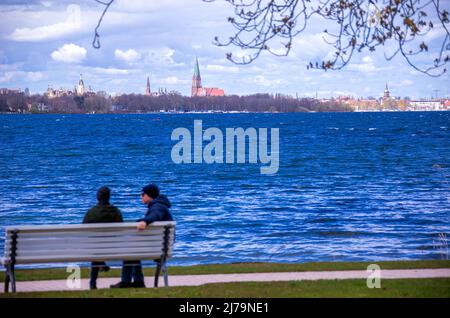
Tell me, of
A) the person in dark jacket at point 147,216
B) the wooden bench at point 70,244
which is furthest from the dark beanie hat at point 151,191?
the wooden bench at point 70,244

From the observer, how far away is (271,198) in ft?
118

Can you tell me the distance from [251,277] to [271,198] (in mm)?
24473

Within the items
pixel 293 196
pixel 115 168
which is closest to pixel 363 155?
pixel 115 168

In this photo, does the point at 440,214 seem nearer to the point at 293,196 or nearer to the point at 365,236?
the point at 365,236

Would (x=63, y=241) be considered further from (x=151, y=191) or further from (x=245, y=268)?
(x=245, y=268)

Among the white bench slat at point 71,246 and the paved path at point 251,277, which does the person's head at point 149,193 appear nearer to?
the white bench slat at point 71,246

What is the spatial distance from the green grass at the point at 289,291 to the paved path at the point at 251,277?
115 centimetres

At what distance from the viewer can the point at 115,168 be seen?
5959cm

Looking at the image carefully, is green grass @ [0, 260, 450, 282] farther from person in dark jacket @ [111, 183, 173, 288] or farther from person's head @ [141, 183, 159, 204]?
person's head @ [141, 183, 159, 204]

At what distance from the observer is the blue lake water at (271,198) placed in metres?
20.9


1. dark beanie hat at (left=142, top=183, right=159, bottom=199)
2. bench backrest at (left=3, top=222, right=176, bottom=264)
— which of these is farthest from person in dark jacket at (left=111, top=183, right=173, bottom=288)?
bench backrest at (left=3, top=222, right=176, bottom=264)

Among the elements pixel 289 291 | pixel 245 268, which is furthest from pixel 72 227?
pixel 245 268

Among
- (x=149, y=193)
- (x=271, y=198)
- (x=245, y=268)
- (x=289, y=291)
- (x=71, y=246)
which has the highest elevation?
(x=149, y=193)

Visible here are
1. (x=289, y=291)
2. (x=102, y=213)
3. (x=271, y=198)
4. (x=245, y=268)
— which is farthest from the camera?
(x=271, y=198)
